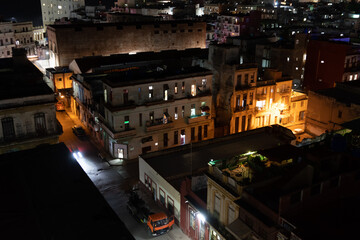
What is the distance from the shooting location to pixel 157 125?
56.2 metres

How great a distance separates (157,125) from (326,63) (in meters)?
43.7

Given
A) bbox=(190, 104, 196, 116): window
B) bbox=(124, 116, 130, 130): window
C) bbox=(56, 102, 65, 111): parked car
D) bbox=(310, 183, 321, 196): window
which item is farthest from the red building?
bbox=(56, 102, 65, 111): parked car

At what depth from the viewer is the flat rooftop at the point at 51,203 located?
2480cm

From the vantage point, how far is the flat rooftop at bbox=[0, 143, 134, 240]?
24.8 meters

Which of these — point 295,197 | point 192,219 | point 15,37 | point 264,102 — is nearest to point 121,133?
point 192,219

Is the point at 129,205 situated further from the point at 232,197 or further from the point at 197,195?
the point at 232,197

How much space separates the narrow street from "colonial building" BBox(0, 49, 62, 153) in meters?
7.92

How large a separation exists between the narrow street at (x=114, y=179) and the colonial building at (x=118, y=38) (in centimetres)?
3120

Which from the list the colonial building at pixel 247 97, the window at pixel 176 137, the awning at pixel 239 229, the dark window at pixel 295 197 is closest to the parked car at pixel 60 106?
the window at pixel 176 137

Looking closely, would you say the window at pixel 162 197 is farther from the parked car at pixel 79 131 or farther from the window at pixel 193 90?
the parked car at pixel 79 131

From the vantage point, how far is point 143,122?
55719 millimetres

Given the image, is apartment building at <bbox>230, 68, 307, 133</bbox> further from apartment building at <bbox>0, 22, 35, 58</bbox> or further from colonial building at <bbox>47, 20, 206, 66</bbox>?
apartment building at <bbox>0, 22, 35, 58</bbox>

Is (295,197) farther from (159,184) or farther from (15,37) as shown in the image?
(15,37)

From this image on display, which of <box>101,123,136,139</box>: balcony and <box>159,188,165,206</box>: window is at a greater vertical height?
<box>101,123,136,139</box>: balcony
